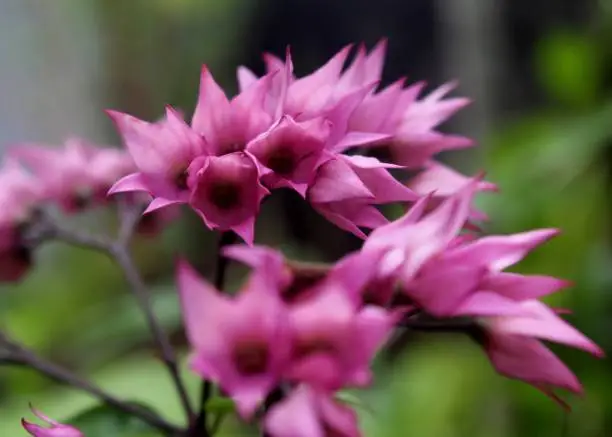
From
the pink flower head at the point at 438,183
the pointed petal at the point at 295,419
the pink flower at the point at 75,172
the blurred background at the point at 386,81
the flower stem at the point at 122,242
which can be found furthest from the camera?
the blurred background at the point at 386,81

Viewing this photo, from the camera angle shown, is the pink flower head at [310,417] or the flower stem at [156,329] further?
the flower stem at [156,329]

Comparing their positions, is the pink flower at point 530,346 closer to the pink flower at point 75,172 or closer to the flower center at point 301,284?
the flower center at point 301,284

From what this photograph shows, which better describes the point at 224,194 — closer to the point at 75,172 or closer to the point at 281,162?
the point at 281,162

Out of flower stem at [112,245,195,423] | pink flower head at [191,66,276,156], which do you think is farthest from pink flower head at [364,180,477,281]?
flower stem at [112,245,195,423]

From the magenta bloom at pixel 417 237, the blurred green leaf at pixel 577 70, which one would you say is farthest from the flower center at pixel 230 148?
the blurred green leaf at pixel 577 70

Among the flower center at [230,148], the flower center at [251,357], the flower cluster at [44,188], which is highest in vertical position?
the flower center at [230,148]

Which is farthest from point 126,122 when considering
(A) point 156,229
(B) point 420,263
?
(A) point 156,229

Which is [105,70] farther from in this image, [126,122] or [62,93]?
[126,122]

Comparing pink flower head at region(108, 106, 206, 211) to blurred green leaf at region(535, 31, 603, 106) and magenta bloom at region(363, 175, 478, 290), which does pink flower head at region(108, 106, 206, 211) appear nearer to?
magenta bloom at region(363, 175, 478, 290)
